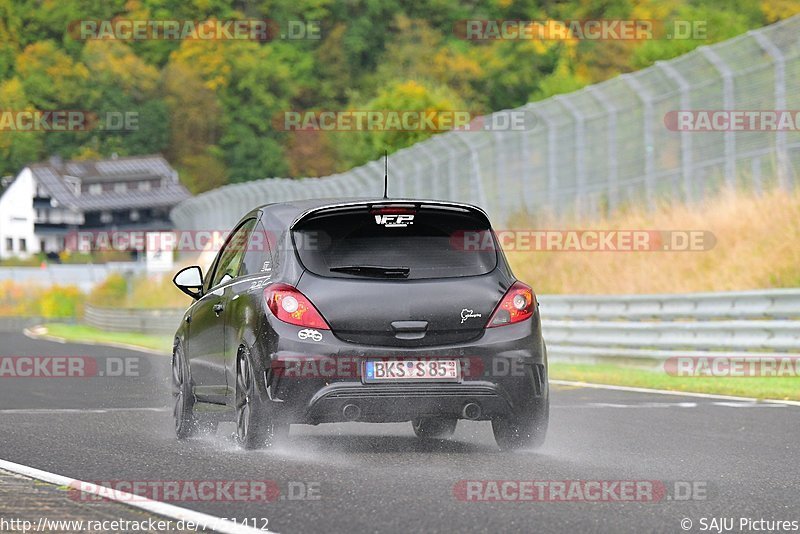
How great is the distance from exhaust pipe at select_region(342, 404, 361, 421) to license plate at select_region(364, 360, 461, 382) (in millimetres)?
172

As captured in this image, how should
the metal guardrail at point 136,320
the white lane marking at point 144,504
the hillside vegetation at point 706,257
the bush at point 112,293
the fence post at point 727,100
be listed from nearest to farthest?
the white lane marking at point 144,504, the hillside vegetation at point 706,257, the fence post at point 727,100, the metal guardrail at point 136,320, the bush at point 112,293

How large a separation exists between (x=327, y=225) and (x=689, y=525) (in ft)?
12.0

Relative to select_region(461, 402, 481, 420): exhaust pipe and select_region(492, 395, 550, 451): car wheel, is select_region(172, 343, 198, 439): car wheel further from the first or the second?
select_region(461, 402, 481, 420): exhaust pipe

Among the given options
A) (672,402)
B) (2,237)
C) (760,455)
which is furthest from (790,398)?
(2,237)

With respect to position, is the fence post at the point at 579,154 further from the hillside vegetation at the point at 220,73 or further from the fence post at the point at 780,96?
the hillside vegetation at the point at 220,73

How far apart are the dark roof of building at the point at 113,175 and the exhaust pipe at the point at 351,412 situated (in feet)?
446

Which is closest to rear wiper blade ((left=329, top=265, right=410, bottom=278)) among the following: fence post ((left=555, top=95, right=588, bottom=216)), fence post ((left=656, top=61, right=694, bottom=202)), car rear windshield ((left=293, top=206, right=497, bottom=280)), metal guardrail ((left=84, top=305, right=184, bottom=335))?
car rear windshield ((left=293, top=206, right=497, bottom=280))

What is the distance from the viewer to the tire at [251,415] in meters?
9.92

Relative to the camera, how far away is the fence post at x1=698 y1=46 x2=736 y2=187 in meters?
25.5

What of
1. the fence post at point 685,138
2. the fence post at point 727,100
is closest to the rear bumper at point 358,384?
the fence post at point 727,100

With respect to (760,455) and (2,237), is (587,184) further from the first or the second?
(2,237)

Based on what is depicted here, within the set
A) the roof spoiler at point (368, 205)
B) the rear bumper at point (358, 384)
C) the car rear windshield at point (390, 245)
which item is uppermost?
the roof spoiler at point (368, 205)

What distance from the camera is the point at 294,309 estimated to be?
991 centimetres

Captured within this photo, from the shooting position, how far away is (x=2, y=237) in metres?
151
